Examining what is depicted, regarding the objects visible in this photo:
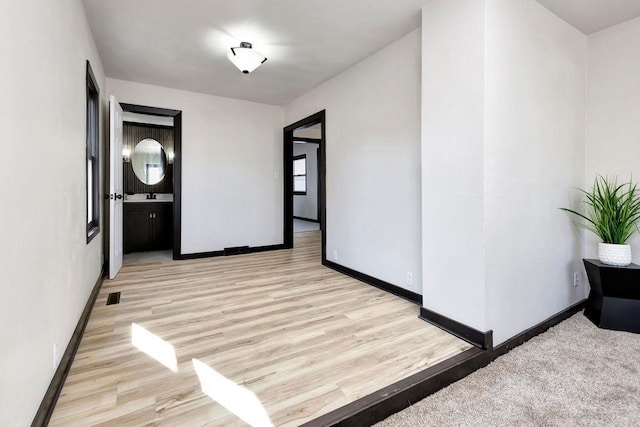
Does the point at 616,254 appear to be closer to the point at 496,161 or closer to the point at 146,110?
the point at 496,161

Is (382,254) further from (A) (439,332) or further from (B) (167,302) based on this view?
(B) (167,302)

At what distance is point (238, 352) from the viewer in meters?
1.95

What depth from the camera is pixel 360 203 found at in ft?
11.7

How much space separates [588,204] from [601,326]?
3.58 feet

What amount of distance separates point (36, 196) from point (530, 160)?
9.98 feet

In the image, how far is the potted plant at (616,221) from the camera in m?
2.38

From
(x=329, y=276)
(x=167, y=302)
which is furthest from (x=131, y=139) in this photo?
(x=329, y=276)

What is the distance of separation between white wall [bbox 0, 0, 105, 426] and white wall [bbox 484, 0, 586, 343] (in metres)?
2.41

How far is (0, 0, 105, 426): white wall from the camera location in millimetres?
1071

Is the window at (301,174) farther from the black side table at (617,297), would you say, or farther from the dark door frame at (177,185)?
the black side table at (617,297)

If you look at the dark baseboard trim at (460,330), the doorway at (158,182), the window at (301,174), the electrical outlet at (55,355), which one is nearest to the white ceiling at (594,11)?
the dark baseboard trim at (460,330)

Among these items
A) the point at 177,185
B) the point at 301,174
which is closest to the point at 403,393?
the point at 177,185

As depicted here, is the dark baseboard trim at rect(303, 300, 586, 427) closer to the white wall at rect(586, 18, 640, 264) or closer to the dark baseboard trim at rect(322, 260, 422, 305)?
the dark baseboard trim at rect(322, 260, 422, 305)

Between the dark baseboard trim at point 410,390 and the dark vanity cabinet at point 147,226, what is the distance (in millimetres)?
4880
